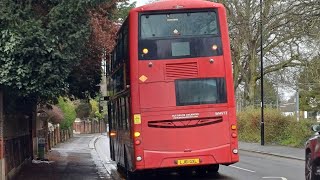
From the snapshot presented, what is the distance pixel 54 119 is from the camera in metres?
41.1

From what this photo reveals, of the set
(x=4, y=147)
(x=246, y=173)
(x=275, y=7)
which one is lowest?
(x=246, y=173)

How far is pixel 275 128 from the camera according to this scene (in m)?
34.1

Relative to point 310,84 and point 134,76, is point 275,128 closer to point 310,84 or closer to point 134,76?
point 310,84

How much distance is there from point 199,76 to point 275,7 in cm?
2404

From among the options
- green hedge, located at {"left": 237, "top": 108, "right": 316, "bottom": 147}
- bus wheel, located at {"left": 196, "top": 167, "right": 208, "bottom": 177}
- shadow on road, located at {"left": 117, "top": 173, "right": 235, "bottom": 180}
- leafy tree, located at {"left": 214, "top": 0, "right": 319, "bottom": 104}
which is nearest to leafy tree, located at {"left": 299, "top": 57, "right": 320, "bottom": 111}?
leafy tree, located at {"left": 214, "top": 0, "right": 319, "bottom": 104}

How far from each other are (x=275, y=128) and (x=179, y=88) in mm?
21124

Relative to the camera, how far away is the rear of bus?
14.0 metres

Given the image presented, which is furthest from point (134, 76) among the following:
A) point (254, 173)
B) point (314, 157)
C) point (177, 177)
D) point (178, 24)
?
point (254, 173)

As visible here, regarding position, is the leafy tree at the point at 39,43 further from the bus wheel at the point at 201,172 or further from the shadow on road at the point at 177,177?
the bus wheel at the point at 201,172

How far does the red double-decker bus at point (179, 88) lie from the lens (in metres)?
14.0

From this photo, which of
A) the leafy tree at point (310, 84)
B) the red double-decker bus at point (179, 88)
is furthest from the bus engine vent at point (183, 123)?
the leafy tree at point (310, 84)

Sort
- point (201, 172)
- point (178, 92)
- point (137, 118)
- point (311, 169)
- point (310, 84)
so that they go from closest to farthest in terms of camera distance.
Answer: point (311, 169) → point (137, 118) → point (178, 92) → point (201, 172) → point (310, 84)

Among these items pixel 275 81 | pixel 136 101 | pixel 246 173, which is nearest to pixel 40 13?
pixel 136 101

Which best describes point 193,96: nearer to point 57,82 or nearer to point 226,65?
point 226,65
